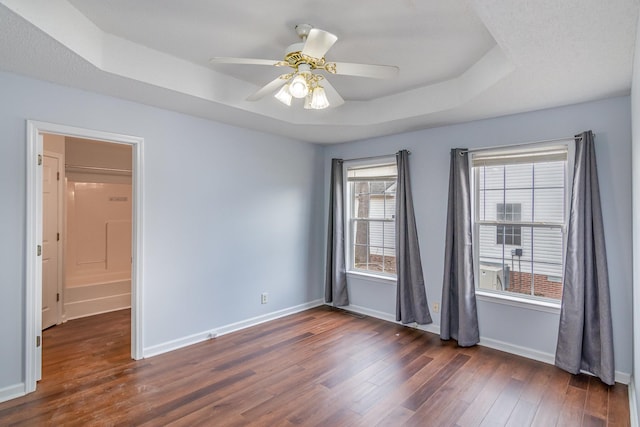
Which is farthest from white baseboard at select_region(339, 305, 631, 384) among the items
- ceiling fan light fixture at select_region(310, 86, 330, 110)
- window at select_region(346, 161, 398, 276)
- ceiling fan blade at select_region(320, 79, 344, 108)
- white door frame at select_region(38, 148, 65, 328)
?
white door frame at select_region(38, 148, 65, 328)

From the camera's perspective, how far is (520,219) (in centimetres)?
339

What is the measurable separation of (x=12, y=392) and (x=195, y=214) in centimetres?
195

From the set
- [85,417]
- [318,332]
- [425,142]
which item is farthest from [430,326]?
[85,417]

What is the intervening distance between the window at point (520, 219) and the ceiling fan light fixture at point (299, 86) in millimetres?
2256

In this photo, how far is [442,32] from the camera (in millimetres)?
2377

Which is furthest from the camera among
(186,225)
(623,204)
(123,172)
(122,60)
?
(123,172)

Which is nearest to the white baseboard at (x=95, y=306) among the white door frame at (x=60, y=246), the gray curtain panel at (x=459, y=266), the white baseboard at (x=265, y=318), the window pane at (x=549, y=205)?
the white door frame at (x=60, y=246)

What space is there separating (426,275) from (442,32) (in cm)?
262

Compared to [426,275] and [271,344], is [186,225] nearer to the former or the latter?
[271,344]

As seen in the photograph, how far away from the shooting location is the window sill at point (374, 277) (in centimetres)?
436

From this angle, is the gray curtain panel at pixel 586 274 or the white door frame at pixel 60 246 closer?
the gray curtain panel at pixel 586 274

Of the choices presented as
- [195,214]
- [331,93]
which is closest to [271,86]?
[331,93]

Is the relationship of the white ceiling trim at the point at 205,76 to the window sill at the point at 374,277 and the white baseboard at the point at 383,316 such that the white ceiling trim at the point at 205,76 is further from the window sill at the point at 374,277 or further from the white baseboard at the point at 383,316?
the white baseboard at the point at 383,316

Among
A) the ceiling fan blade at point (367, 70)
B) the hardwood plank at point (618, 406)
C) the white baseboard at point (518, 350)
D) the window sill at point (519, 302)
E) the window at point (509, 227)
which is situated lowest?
the hardwood plank at point (618, 406)
